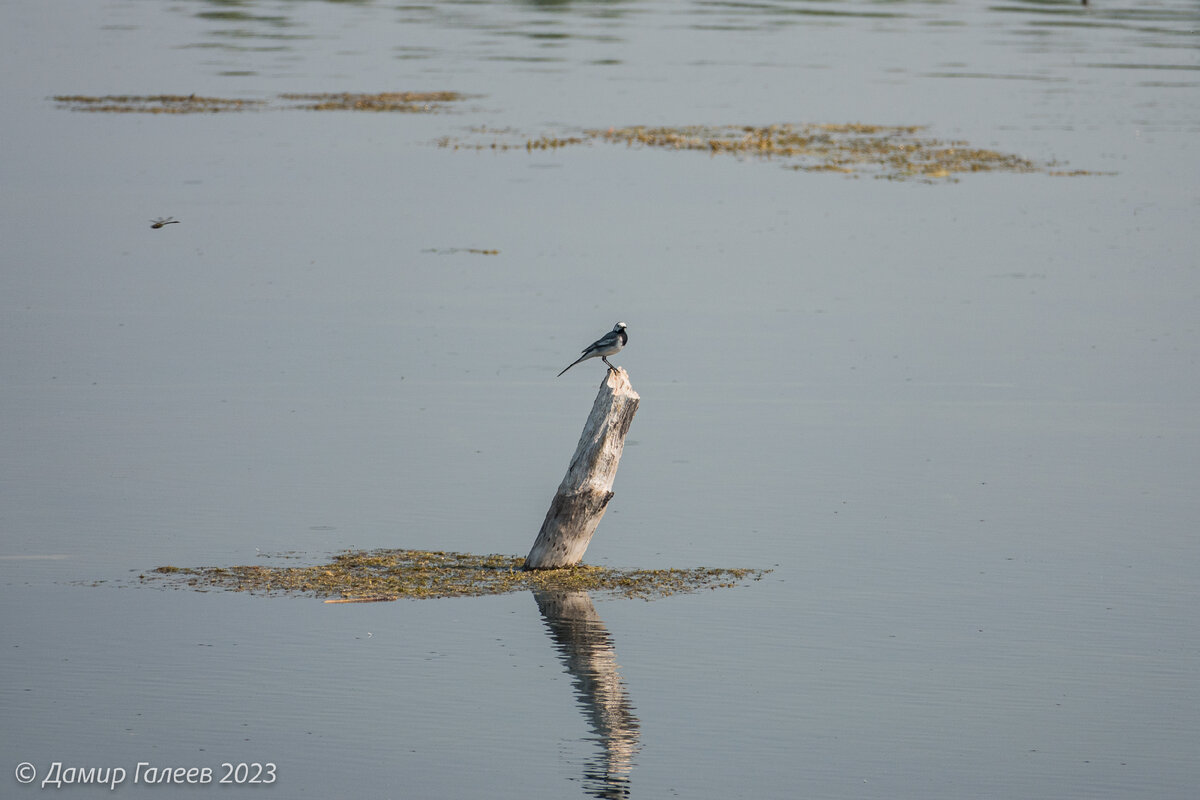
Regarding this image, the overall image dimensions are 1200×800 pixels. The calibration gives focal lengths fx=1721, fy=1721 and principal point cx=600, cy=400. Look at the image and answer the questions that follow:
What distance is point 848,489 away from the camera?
1916 cm

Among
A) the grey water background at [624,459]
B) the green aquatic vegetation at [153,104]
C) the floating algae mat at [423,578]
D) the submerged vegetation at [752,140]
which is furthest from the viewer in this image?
the green aquatic vegetation at [153,104]

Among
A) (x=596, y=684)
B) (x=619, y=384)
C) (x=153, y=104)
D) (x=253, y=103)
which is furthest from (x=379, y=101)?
(x=596, y=684)

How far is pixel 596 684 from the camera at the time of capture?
13742mm

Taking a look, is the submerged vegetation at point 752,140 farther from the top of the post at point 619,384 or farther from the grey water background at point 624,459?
the top of the post at point 619,384

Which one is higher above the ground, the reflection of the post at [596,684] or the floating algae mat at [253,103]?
the floating algae mat at [253,103]

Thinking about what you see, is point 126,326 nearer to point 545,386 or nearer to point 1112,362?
point 545,386

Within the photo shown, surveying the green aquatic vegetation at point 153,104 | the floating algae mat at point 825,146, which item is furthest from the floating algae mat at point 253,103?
the floating algae mat at point 825,146

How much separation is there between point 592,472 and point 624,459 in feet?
15.2

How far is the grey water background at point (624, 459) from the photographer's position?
12.9 meters

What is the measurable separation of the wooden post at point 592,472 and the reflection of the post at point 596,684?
601 millimetres

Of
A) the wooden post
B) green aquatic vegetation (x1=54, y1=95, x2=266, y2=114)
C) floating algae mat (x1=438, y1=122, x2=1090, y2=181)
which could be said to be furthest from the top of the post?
green aquatic vegetation (x1=54, y1=95, x2=266, y2=114)

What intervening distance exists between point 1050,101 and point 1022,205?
60.5 feet

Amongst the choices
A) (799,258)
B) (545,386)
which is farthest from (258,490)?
(799,258)

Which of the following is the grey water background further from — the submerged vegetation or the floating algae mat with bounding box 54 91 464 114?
the floating algae mat with bounding box 54 91 464 114
